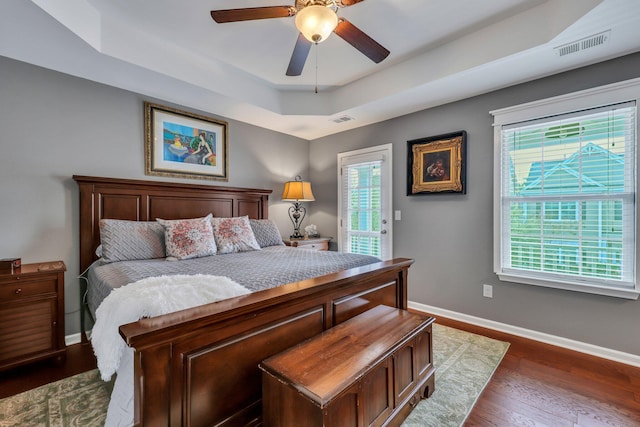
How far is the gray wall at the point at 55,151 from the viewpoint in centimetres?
232

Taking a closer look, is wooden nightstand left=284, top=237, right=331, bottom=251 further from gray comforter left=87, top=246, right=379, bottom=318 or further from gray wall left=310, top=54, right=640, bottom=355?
gray comforter left=87, top=246, right=379, bottom=318

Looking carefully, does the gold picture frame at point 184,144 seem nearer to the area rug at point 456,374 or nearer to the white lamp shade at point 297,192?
the white lamp shade at point 297,192

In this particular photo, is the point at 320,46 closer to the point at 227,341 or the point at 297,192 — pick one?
the point at 297,192

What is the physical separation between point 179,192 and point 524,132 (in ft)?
11.9

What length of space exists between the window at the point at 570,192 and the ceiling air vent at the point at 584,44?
0.42m

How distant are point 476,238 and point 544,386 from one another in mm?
1429

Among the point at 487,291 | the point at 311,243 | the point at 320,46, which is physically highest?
the point at 320,46

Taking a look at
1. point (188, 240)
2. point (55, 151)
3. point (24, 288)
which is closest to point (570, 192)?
point (188, 240)

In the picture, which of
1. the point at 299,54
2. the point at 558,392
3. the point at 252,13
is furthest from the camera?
the point at 299,54

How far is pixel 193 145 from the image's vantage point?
3.40 metres

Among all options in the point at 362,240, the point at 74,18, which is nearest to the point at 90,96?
the point at 74,18

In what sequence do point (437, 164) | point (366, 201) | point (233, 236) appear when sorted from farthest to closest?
point (366, 201), point (437, 164), point (233, 236)

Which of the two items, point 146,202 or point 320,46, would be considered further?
point 146,202

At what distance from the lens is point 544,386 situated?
6.33ft
